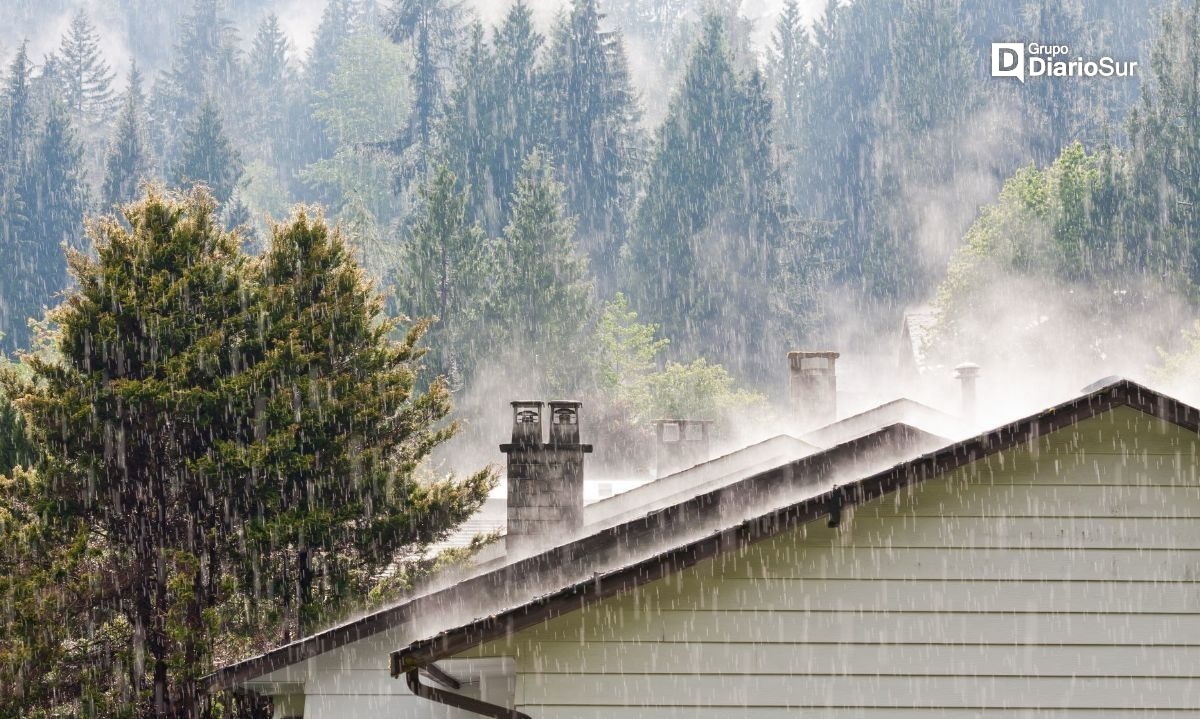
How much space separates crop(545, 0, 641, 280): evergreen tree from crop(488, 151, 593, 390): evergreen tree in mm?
14204

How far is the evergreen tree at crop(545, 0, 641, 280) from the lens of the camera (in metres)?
76.1

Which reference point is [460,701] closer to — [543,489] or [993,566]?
[993,566]

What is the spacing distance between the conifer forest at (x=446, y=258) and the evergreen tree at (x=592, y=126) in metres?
0.21

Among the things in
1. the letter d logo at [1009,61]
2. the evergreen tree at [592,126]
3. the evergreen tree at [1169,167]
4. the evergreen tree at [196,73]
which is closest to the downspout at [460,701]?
the evergreen tree at [1169,167]

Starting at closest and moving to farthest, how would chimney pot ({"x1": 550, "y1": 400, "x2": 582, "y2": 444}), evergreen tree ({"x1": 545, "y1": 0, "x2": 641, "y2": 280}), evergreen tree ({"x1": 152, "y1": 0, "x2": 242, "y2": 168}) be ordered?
chimney pot ({"x1": 550, "y1": 400, "x2": 582, "y2": 444}) < evergreen tree ({"x1": 545, "y1": 0, "x2": 641, "y2": 280}) < evergreen tree ({"x1": 152, "y1": 0, "x2": 242, "y2": 168})

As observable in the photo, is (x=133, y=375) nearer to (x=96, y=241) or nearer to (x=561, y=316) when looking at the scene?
(x=96, y=241)

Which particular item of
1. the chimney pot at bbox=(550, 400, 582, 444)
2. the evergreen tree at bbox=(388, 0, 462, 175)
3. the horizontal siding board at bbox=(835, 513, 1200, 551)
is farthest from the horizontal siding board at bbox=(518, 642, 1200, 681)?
the evergreen tree at bbox=(388, 0, 462, 175)

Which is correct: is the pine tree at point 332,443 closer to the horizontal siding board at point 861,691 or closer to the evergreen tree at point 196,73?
the horizontal siding board at point 861,691

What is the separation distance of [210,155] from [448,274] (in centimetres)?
2356

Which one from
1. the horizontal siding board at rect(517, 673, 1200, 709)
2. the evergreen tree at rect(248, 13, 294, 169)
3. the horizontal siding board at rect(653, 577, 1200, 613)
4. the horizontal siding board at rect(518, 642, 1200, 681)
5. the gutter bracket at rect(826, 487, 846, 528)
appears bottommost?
the horizontal siding board at rect(517, 673, 1200, 709)

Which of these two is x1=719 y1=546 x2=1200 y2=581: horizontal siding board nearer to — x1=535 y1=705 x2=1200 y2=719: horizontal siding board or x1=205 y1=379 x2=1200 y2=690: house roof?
x1=205 y1=379 x2=1200 y2=690: house roof

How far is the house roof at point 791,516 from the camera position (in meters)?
5.80

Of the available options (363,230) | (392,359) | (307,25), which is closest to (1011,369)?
(363,230)

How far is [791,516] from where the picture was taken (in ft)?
19.5
